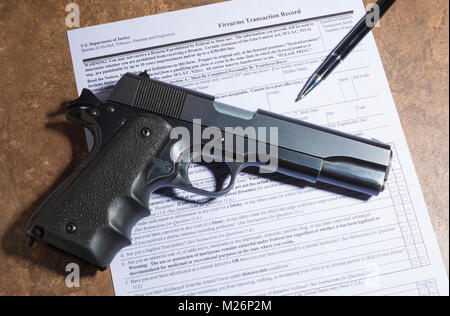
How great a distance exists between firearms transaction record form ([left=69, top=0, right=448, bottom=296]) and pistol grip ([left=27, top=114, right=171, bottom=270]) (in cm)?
17

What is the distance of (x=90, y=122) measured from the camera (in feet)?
2.96

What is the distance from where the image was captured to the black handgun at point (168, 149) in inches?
33.6

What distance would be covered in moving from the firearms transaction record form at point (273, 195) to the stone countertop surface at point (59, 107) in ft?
0.15

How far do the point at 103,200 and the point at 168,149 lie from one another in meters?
0.18

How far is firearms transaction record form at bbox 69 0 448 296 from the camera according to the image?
1.01 meters

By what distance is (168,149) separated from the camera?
0.89m
